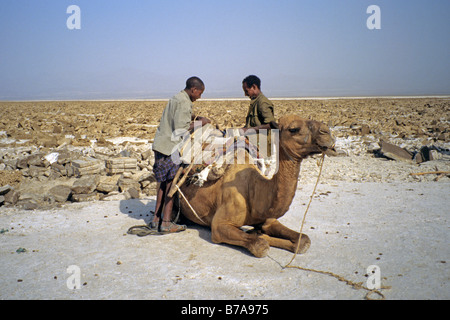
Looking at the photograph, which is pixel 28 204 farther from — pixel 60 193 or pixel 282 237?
pixel 282 237

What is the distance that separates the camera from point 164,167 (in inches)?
210

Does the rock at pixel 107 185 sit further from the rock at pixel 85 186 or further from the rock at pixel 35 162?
the rock at pixel 35 162

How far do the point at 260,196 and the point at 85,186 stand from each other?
4967 mm

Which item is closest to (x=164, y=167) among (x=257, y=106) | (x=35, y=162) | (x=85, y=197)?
(x=257, y=106)

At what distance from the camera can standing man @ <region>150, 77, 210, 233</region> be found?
5113 mm

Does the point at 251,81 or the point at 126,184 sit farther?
the point at 126,184

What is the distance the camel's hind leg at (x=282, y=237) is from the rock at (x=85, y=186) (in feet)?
15.3

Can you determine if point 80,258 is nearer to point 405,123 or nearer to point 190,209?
point 190,209

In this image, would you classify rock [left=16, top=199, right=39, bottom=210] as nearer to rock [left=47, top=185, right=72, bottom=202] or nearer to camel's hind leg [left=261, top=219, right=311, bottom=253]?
rock [left=47, top=185, right=72, bottom=202]

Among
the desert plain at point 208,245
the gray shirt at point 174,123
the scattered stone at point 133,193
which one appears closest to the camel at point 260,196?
the desert plain at point 208,245

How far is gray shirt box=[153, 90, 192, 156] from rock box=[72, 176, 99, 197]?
3.52 m

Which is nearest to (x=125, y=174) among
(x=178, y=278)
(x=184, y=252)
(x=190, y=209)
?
(x=190, y=209)

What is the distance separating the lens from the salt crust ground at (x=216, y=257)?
379 cm
